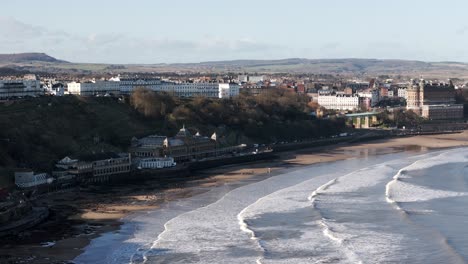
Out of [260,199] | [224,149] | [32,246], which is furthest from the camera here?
[224,149]

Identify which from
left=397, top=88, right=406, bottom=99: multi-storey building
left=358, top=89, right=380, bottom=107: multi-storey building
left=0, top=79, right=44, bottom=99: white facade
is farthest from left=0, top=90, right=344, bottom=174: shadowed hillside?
left=397, top=88, right=406, bottom=99: multi-storey building

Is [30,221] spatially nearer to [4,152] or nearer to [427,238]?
[4,152]

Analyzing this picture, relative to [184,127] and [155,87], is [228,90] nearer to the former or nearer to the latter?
[155,87]

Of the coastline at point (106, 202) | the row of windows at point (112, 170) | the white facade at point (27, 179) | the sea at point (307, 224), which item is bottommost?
the coastline at point (106, 202)

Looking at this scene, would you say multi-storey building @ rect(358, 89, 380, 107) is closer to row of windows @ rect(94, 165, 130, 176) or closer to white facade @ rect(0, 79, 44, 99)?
white facade @ rect(0, 79, 44, 99)

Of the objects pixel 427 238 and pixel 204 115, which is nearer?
pixel 427 238

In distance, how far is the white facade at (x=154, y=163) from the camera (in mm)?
40656

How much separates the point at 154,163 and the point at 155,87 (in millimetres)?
32172

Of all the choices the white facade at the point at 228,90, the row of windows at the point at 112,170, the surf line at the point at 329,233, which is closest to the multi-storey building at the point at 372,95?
the white facade at the point at 228,90

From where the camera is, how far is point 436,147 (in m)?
55.5

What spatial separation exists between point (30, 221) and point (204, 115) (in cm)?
2847

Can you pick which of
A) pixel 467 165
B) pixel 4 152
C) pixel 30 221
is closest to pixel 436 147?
pixel 467 165

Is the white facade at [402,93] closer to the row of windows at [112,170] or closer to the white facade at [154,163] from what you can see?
the white facade at [154,163]

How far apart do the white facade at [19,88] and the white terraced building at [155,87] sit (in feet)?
16.4
